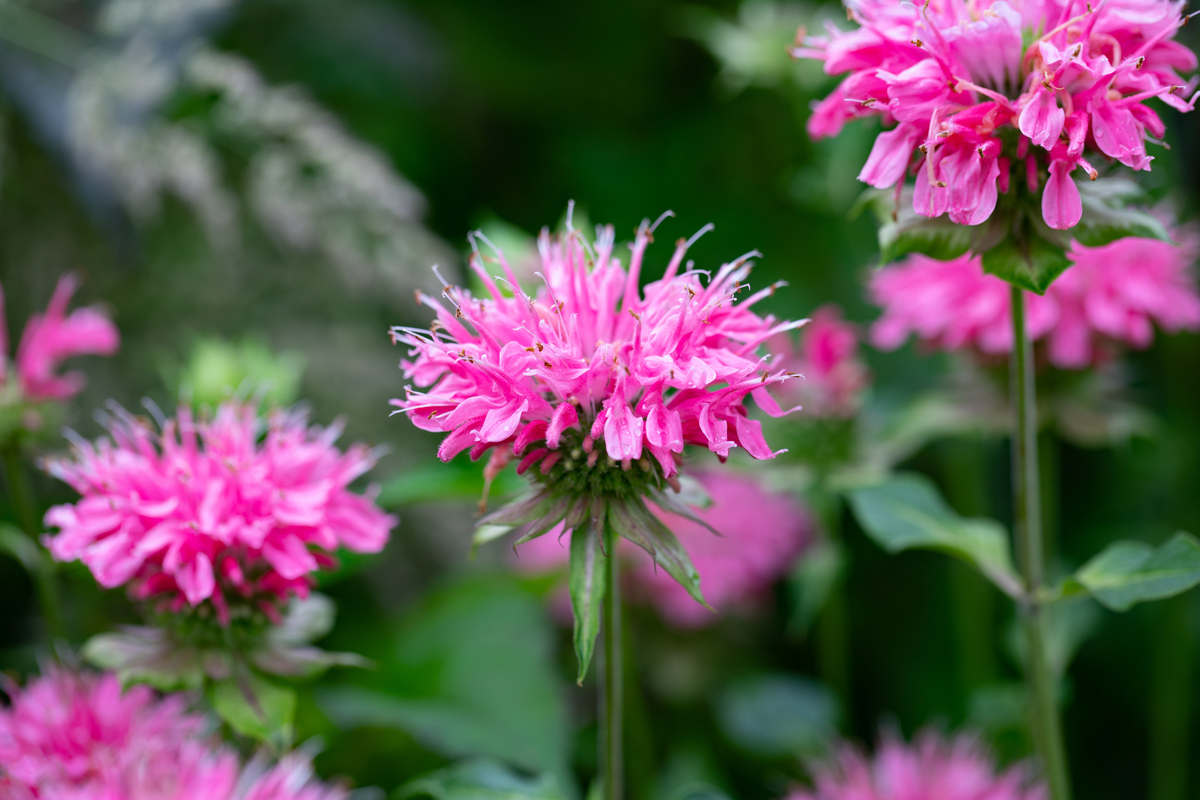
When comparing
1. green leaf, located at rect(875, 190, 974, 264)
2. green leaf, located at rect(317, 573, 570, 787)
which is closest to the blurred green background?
green leaf, located at rect(317, 573, 570, 787)

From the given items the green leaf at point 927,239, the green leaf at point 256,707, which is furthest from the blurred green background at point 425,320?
the green leaf at point 927,239

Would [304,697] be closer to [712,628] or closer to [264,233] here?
[712,628]

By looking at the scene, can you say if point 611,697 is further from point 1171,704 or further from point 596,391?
point 1171,704

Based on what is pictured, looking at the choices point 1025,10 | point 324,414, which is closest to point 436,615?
point 324,414

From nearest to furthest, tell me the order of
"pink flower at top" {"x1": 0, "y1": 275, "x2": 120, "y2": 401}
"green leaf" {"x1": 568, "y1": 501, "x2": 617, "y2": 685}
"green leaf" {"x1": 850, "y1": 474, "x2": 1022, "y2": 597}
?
"green leaf" {"x1": 568, "y1": 501, "x2": 617, "y2": 685} < "green leaf" {"x1": 850, "y1": 474, "x2": 1022, "y2": 597} < "pink flower at top" {"x1": 0, "y1": 275, "x2": 120, "y2": 401}

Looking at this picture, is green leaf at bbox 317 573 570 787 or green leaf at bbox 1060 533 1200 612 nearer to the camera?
green leaf at bbox 1060 533 1200 612

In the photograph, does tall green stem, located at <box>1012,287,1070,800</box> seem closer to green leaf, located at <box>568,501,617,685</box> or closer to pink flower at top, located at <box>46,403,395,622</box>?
green leaf, located at <box>568,501,617,685</box>

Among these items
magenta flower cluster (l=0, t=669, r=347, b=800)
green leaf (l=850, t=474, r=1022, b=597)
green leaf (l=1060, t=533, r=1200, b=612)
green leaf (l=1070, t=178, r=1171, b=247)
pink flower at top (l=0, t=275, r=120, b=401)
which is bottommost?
magenta flower cluster (l=0, t=669, r=347, b=800)
